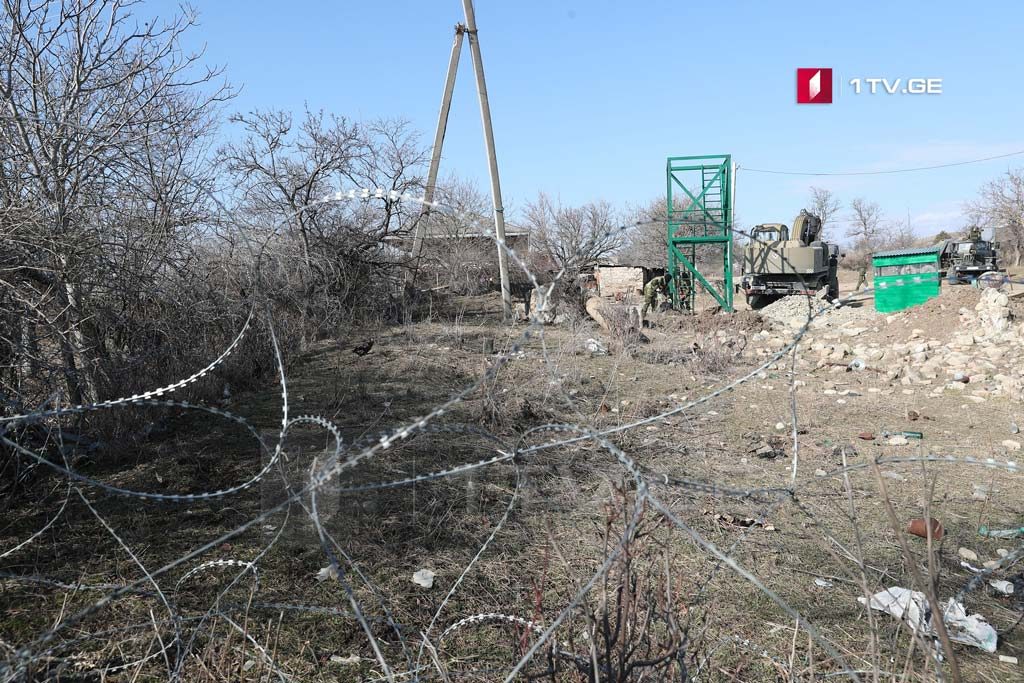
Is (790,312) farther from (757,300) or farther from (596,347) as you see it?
(596,347)

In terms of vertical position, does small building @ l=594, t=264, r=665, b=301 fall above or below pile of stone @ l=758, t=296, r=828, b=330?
above

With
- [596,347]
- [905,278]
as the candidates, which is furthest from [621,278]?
[596,347]

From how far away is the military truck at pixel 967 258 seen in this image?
66.0 ft

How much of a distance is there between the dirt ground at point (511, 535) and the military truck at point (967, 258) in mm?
15370

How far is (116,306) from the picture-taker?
4938 millimetres

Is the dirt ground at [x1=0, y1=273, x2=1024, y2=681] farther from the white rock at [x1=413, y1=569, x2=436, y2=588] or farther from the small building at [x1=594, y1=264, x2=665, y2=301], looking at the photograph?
the small building at [x1=594, y1=264, x2=665, y2=301]

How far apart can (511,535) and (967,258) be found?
21183 mm

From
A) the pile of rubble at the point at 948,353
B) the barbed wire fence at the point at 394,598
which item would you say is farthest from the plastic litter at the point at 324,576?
the pile of rubble at the point at 948,353

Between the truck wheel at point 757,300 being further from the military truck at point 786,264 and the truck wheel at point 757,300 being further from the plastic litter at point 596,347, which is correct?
the plastic litter at point 596,347

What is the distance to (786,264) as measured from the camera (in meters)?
17.3

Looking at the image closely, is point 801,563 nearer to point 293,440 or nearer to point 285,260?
point 293,440

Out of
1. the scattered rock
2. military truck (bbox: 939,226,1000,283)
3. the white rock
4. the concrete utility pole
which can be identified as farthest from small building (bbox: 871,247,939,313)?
the white rock

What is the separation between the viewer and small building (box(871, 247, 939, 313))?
14.0 m

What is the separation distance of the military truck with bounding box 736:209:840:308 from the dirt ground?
34.2 ft
